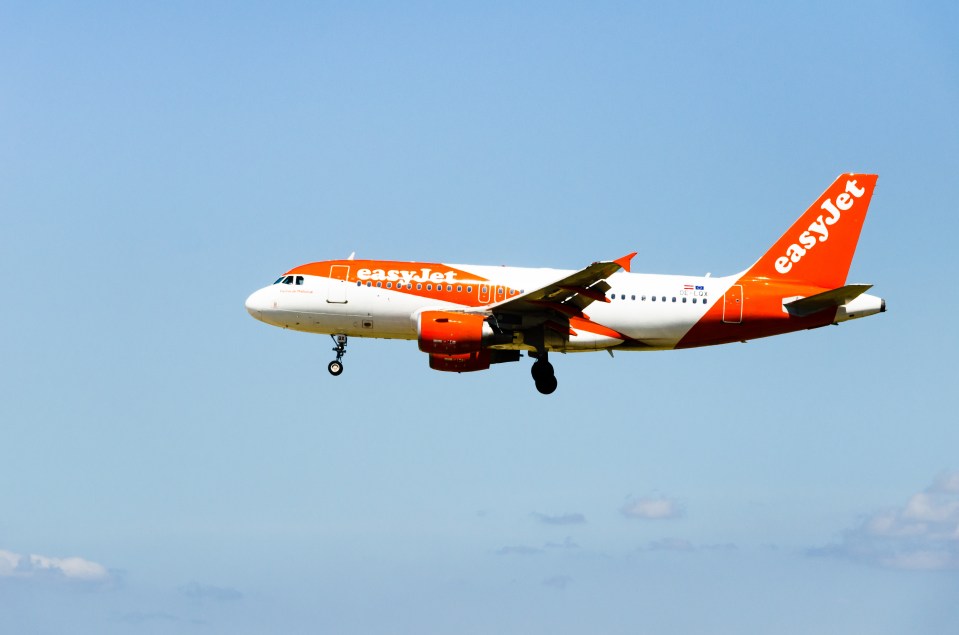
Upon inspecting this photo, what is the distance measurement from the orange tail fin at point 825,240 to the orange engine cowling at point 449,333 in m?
11.0

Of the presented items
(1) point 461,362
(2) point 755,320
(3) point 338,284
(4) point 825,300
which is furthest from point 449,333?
(4) point 825,300

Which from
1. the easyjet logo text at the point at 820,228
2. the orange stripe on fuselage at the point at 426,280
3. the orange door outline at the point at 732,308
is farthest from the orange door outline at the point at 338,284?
the easyjet logo text at the point at 820,228

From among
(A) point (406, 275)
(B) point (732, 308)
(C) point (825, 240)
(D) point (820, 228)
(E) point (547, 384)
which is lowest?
(E) point (547, 384)

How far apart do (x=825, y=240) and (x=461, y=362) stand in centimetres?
1485

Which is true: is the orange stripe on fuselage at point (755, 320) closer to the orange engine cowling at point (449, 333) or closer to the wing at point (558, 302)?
the wing at point (558, 302)

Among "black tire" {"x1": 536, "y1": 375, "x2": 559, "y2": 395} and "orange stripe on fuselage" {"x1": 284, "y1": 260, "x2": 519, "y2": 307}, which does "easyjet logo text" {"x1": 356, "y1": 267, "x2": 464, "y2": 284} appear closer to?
"orange stripe on fuselage" {"x1": 284, "y1": 260, "x2": 519, "y2": 307}

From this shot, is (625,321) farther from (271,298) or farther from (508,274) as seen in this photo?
(271,298)

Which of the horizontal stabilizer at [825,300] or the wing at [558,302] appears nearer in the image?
the wing at [558,302]

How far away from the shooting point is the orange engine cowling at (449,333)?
51.7 meters

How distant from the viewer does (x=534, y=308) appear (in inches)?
2063

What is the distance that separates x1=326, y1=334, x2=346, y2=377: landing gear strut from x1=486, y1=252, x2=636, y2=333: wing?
594 cm

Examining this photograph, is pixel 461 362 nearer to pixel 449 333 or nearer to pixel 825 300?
pixel 449 333

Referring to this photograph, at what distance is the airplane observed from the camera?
2087 inches

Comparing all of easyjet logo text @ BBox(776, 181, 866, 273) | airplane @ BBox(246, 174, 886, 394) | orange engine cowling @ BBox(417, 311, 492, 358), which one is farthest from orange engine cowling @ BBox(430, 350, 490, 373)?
easyjet logo text @ BBox(776, 181, 866, 273)
